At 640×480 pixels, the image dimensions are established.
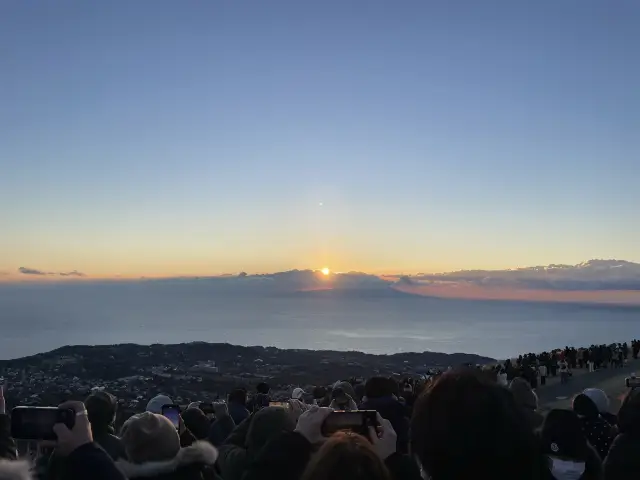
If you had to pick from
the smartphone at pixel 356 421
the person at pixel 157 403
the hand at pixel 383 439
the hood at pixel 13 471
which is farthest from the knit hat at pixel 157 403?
the hood at pixel 13 471

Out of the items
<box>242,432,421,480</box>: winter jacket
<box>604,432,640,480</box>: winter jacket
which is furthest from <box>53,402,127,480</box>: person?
<box>604,432,640,480</box>: winter jacket

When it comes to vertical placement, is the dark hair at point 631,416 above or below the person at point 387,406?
above

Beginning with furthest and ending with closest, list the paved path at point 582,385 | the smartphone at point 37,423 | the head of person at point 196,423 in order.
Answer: the paved path at point 582,385, the head of person at point 196,423, the smartphone at point 37,423

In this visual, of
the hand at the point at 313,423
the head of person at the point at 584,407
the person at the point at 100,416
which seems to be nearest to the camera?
the hand at the point at 313,423

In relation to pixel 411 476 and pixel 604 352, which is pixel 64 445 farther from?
pixel 604 352

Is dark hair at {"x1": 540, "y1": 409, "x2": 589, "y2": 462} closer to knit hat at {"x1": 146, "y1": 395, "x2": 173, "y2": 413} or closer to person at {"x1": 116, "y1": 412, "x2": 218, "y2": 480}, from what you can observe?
person at {"x1": 116, "y1": 412, "x2": 218, "y2": 480}

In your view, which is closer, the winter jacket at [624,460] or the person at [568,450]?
the winter jacket at [624,460]

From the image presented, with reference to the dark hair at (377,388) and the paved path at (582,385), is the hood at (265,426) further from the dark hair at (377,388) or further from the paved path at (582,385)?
the paved path at (582,385)

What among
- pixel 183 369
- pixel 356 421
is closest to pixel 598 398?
pixel 356 421
